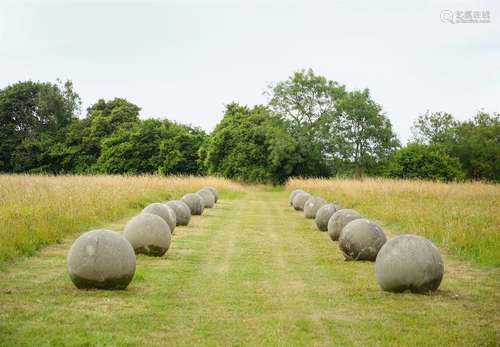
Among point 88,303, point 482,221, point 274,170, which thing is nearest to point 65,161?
point 274,170

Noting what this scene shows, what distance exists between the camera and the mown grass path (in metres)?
9.39

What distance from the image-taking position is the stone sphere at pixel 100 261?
12062mm

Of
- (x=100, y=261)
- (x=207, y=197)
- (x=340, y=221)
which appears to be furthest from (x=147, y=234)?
(x=207, y=197)

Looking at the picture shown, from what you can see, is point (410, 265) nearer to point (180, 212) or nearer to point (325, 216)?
point (325, 216)

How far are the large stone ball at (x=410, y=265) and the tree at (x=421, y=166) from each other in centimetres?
5817

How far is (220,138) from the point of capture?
251 feet

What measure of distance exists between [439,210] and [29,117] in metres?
65.9

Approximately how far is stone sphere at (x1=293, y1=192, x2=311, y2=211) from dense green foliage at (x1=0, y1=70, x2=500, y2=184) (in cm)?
3371

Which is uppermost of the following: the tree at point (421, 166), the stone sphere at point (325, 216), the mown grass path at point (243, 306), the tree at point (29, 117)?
the tree at point (29, 117)

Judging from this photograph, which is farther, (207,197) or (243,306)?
(207,197)

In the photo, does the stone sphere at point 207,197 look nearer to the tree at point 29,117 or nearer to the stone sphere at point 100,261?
the stone sphere at point 100,261

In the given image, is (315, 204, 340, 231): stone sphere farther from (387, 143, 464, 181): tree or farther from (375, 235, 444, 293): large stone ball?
(387, 143, 464, 181): tree

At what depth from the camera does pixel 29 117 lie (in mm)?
82000

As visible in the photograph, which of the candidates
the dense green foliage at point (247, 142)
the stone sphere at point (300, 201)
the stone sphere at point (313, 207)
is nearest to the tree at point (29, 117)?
the dense green foliage at point (247, 142)
